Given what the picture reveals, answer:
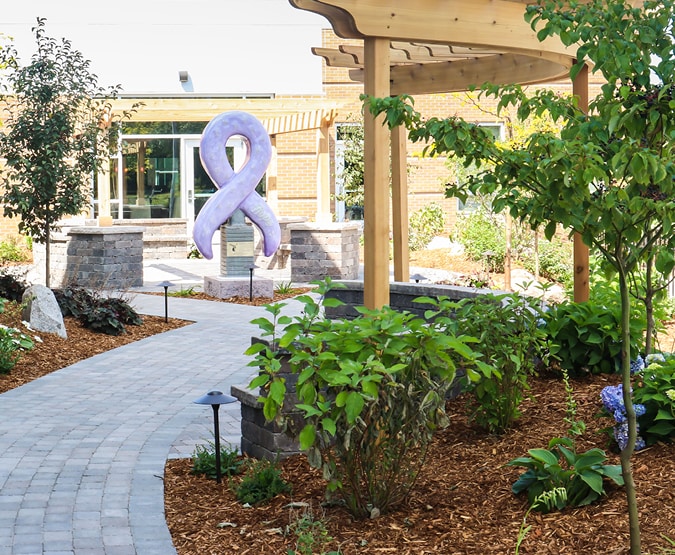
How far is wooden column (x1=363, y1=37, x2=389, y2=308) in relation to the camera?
557 cm

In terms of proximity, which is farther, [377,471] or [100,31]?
[100,31]

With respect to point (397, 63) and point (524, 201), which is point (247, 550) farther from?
point (397, 63)

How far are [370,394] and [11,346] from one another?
19.1ft

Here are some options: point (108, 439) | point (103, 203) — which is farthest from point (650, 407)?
point (103, 203)

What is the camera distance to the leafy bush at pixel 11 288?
1190 cm

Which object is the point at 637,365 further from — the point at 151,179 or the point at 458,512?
the point at 151,179

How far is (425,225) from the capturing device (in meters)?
21.8

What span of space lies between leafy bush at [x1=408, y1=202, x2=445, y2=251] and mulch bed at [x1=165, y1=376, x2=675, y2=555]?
14.9m

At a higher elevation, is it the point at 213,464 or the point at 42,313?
the point at 42,313

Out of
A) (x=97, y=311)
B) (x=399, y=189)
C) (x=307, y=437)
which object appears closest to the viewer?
(x=307, y=437)

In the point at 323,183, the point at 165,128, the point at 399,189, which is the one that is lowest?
the point at 399,189

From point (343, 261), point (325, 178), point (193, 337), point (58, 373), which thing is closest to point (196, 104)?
point (325, 178)

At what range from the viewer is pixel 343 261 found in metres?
17.3

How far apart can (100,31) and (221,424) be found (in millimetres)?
19207
